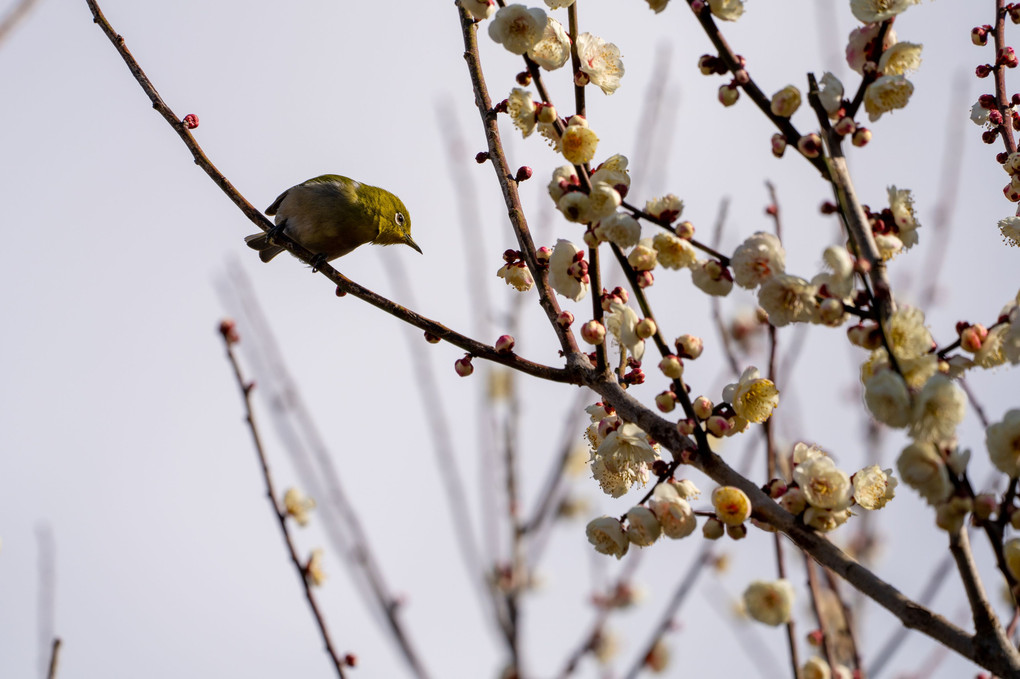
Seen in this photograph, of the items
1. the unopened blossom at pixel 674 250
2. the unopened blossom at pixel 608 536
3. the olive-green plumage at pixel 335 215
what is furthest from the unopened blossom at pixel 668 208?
the olive-green plumage at pixel 335 215

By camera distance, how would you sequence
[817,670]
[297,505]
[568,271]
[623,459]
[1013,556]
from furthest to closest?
[297,505] < [817,670] < [568,271] < [623,459] < [1013,556]

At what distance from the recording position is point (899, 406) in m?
1.77

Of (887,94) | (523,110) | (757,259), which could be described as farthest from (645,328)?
(887,94)

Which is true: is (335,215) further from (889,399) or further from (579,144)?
(889,399)

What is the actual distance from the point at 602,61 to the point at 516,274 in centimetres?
67

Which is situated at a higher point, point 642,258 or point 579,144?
point 579,144

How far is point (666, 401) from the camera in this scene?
2219 mm

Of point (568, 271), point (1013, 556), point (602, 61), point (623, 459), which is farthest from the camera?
point (602, 61)

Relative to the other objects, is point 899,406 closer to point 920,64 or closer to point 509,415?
point 920,64

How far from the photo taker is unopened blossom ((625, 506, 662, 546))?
2260mm

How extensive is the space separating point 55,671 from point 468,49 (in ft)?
7.84

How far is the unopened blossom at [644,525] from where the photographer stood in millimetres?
2260

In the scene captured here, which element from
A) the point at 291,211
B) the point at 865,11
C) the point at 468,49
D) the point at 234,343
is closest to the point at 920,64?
the point at 865,11

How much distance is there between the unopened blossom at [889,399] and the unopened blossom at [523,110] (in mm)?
1125
